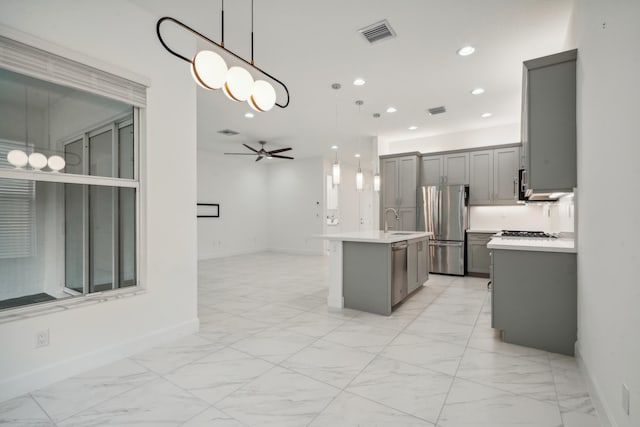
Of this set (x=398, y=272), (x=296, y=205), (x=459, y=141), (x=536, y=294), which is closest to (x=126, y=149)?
(x=398, y=272)

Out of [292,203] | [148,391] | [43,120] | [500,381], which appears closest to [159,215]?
[43,120]

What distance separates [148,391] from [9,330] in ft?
3.09

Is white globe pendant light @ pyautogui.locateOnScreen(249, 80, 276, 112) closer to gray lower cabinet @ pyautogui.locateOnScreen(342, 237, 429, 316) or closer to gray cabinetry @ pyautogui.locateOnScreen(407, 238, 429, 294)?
gray lower cabinet @ pyautogui.locateOnScreen(342, 237, 429, 316)

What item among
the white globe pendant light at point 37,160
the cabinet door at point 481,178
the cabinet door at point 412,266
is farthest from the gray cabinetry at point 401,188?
the white globe pendant light at point 37,160

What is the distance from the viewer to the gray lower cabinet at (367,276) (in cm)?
347

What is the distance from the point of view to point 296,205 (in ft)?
31.1

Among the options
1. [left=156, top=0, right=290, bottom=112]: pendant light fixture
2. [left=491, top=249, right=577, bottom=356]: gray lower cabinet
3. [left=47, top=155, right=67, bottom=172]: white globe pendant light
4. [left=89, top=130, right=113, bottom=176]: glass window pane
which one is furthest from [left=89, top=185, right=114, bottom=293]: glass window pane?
[left=491, top=249, right=577, bottom=356]: gray lower cabinet

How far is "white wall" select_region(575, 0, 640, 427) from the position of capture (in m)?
1.33

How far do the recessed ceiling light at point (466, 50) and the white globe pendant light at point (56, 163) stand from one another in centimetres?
388

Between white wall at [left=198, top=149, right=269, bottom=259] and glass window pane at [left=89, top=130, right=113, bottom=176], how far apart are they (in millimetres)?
5649

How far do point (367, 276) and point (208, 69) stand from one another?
9.16ft

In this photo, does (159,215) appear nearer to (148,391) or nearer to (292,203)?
(148,391)

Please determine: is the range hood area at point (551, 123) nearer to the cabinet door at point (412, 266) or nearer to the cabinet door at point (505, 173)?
the cabinet door at point (412, 266)

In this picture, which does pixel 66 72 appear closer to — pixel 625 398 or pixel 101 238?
pixel 101 238
